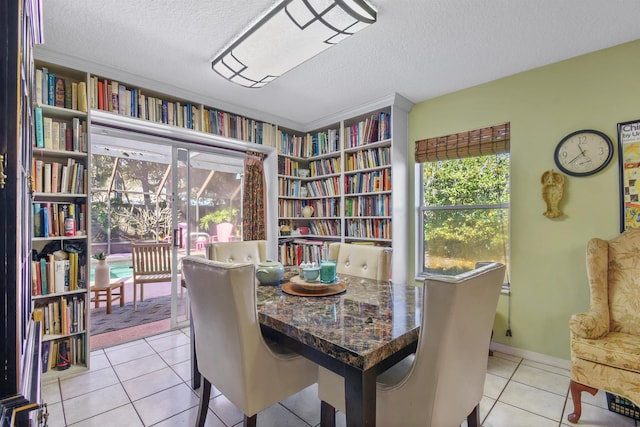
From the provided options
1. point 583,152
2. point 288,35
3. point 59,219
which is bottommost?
point 59,219

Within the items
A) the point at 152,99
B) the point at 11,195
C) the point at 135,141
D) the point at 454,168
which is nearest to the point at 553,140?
the point at 454,168

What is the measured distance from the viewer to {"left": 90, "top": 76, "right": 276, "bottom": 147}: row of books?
255 centimetres

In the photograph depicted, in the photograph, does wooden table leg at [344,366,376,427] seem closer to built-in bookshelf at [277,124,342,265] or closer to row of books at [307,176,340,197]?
built-in bookshelf at [277,124,342,265]

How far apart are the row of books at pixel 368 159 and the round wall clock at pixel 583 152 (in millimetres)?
1475

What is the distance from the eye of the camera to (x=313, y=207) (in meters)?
4.13

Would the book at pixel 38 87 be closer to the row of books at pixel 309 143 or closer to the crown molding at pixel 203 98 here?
the crown molding at pixel 203 98

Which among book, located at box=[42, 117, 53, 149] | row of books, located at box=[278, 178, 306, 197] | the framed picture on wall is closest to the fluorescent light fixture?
book, located at box=[42, 117, 53, 149]

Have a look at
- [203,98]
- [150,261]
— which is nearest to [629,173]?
[203,98]

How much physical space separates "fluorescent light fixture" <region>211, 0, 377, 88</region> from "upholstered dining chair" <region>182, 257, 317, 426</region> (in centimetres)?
145

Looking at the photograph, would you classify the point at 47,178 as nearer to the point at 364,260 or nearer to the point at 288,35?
the point at 288,35

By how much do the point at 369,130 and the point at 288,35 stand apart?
1675 millimetres

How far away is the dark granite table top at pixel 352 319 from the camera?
3.35 feet

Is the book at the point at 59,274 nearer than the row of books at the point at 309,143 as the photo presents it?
Yes

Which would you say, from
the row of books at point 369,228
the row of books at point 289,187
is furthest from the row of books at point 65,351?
Result: the row of books at point 369,228
